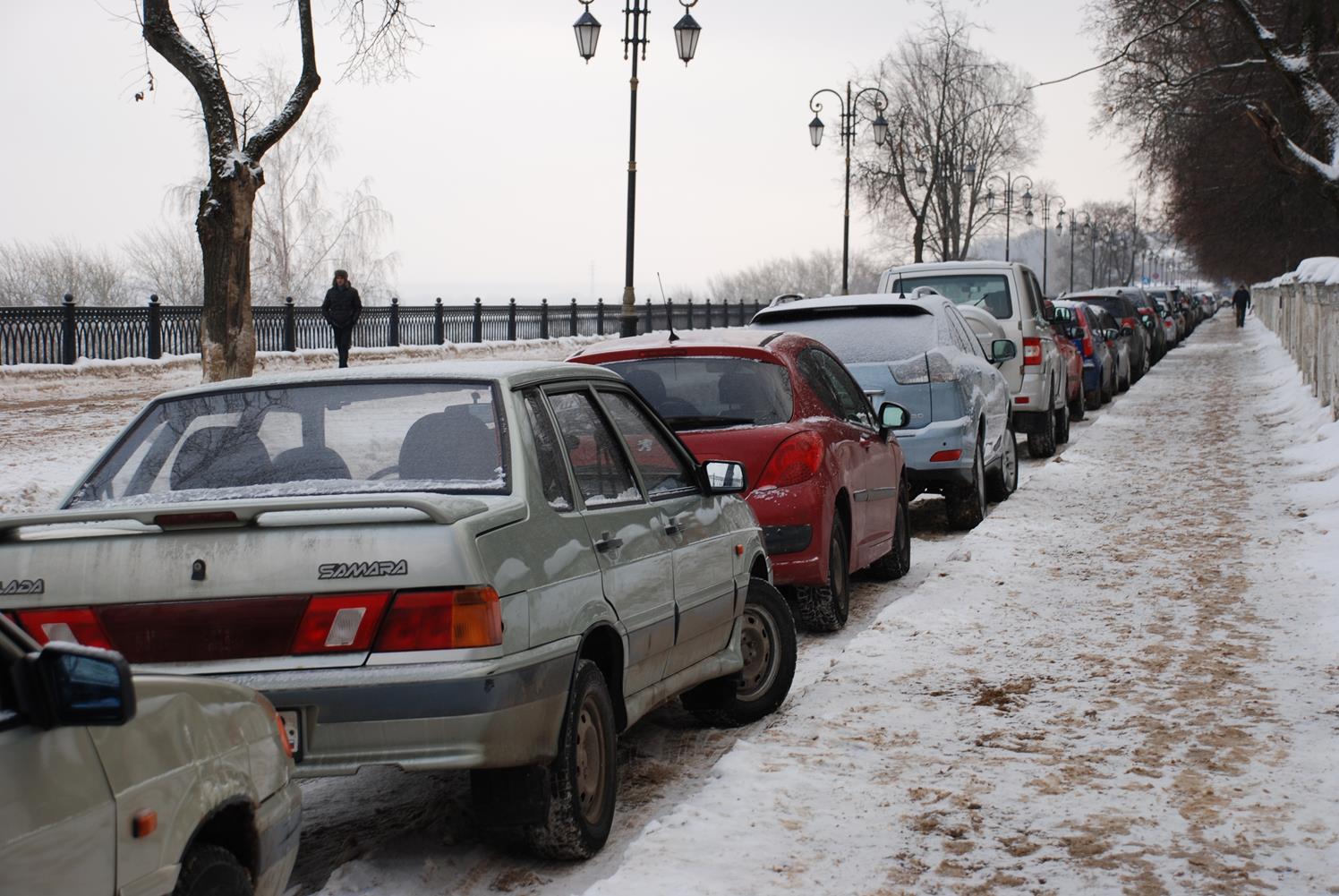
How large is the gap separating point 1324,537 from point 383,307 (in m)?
31.4

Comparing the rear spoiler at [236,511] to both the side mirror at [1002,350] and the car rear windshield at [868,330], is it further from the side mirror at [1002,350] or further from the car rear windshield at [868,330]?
the side mirror at [1002,350]

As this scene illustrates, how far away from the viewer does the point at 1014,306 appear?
17.8 m

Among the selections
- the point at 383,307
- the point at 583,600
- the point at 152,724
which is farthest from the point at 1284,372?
the point at 152,724

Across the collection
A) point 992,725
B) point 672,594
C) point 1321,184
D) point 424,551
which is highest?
point 1321,184

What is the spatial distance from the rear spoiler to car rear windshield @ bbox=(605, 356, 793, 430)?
4045 mm

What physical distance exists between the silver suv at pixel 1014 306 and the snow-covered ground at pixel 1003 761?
21.5 feet

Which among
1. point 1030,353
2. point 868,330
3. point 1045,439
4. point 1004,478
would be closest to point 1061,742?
point 868,330

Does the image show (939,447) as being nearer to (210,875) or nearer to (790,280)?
(210,875)

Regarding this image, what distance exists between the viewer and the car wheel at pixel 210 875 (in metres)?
2.96

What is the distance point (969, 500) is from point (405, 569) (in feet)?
29.3

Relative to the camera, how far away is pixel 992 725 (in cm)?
639

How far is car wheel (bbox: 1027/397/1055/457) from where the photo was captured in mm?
18703

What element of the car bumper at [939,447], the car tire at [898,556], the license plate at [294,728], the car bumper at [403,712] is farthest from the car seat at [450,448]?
the car bumper at [939,447]

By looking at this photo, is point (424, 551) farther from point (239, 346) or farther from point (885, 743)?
point (239, 346)
